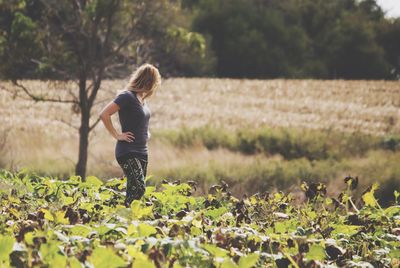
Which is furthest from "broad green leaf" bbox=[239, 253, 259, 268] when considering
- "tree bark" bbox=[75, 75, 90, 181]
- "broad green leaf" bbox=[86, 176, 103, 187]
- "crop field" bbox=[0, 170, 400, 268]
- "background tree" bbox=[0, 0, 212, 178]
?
"tree bark" bbox=[75, 75, 90, 181]

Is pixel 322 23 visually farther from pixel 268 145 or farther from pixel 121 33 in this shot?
pixel 121 33

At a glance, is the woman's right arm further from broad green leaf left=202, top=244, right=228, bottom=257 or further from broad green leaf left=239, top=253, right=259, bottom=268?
broad green leaf left=239, top=253, right=259, bottom=268

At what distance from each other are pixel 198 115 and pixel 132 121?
24.5 metres

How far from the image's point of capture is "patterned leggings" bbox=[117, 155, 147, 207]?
5.75m

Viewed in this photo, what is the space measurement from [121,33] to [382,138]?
10252 millimetres

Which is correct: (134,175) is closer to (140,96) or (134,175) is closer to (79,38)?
(140,96)

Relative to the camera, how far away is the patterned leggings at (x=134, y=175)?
5.75 metres

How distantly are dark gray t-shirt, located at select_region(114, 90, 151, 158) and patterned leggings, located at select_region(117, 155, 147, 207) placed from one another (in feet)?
0.24

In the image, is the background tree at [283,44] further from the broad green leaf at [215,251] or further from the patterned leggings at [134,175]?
the broad green leaf at [215,251]

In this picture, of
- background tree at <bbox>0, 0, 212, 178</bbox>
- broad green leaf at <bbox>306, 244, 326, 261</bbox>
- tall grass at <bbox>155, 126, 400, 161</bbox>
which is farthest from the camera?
tall grass at <bbox>155, 126, 400, 161</bbox>

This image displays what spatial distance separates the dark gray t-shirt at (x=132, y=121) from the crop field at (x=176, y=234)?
59 cm

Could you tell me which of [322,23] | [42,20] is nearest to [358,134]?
[42,20]

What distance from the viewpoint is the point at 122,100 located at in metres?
6.16

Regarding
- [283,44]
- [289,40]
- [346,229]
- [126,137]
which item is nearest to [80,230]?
[346,229]
